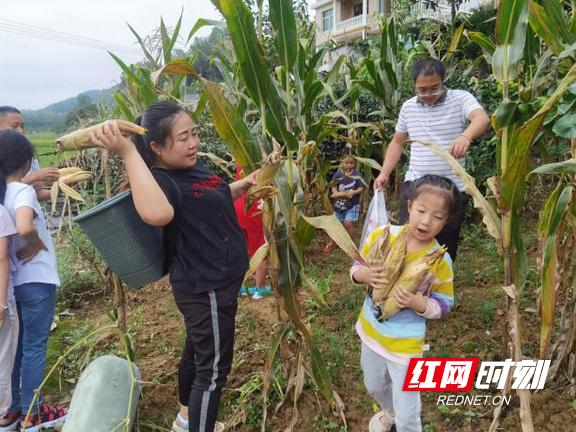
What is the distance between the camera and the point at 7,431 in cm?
211

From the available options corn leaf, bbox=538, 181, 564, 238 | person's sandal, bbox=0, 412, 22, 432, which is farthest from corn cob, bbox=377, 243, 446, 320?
person's sandal, bbox=0, 412, 22, 432

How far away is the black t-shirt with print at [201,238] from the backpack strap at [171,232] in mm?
12

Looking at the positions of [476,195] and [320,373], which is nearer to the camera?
[476,195]

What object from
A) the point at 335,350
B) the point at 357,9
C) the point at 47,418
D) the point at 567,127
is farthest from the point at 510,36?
the point at 357,9

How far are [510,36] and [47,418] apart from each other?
2647mm

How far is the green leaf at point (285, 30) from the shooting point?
1.60 m

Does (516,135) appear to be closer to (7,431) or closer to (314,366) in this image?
(314,366)

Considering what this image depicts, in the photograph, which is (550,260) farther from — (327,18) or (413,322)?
(327,18)

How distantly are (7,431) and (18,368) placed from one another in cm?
29

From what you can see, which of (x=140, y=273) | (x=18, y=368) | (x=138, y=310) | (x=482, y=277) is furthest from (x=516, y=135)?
(x=138, y=310)

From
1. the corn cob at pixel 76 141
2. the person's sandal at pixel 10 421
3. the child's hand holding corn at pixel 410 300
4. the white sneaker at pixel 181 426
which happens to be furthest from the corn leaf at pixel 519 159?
the person's sandal at pixel 10 421

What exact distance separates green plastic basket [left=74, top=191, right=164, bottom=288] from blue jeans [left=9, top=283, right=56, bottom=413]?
778mm

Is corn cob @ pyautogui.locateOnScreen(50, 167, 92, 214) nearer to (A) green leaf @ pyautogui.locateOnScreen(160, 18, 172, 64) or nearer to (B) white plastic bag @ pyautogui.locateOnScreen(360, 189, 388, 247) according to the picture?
(B) white plastic bag @ pyautogui.locateOnScreen(360, 189, 388, 247)

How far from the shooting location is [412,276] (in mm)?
1470
